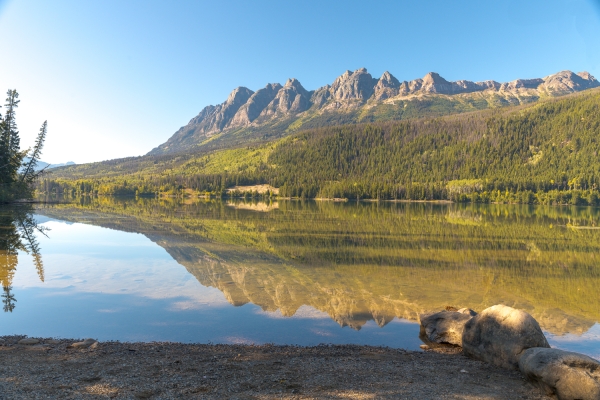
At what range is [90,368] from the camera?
1059 centimetres

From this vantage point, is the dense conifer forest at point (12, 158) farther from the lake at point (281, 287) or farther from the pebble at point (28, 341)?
the pebble at point (28, 341)

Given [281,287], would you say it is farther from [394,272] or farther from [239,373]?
[239,373]

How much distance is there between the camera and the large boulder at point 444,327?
14641 millimetres

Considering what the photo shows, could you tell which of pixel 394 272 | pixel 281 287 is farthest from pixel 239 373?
pixel 394 272

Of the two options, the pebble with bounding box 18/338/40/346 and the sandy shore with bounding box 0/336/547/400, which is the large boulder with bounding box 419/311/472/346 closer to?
the sandy shore with bounding box 0/336/547/400

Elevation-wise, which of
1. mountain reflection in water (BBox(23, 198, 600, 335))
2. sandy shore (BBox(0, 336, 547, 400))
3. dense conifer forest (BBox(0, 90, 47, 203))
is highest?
dense conifer forest (BBox(0, 90, 47, 203))

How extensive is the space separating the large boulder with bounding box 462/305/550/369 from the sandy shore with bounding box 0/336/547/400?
17.0 inches

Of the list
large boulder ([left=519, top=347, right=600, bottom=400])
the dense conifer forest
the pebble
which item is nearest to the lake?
the pebble

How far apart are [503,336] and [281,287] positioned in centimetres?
1342

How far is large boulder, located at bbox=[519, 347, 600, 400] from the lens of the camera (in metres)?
9.04

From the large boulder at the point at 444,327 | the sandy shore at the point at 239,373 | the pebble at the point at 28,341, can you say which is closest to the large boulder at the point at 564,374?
the sandy shore at the point at 239,373

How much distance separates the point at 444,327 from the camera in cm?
1519

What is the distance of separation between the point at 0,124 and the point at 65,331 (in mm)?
77469

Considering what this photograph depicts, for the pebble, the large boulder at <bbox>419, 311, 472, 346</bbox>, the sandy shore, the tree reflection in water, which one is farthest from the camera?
the tree reflection in water
